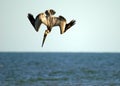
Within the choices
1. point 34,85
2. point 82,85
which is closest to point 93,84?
point 82,85

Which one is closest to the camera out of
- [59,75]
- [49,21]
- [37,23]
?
[49,21]

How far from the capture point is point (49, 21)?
263 inches

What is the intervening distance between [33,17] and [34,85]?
113ft

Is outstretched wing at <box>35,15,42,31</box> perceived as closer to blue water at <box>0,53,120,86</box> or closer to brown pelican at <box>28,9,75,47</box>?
brown pelican at <box>28,9,75,47</box>

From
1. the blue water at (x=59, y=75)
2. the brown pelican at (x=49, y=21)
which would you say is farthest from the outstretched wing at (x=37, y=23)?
the blue water at (x=59, y=75)

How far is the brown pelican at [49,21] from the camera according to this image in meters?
6.64

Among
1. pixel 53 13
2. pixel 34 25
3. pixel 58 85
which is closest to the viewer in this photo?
pixel 53 13

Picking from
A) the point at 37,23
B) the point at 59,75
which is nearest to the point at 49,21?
the point at 37,23

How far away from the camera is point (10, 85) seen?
4112 cm

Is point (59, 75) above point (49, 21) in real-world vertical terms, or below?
below

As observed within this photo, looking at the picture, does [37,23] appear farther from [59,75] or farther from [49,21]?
[59,75]

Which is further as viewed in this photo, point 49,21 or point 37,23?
point 37,23

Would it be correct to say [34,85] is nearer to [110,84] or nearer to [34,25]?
[110,84]

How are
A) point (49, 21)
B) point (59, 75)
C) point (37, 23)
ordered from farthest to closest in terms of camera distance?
point (59, 75), point (37, 23), point (49, 21)
